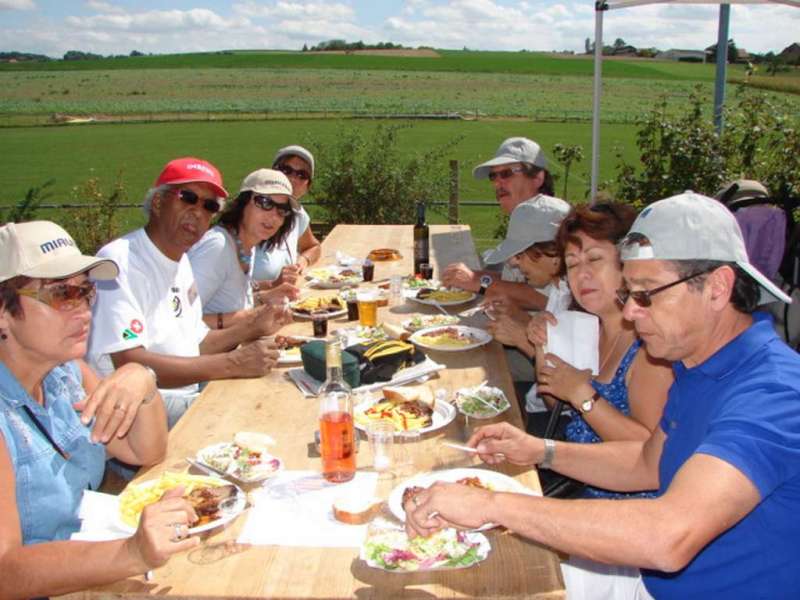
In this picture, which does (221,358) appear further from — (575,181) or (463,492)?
(575,181)

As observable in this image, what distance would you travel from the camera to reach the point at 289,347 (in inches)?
132

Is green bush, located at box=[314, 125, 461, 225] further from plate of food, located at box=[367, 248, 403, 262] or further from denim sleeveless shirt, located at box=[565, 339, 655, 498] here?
denim sleeveless shirt, located at box=[565, 339, 655, 498]

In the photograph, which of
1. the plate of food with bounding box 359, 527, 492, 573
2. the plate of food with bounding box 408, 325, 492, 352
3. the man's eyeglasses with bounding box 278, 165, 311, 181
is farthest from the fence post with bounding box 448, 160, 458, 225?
the plate of food with bounding box 359, 527, 492, 573

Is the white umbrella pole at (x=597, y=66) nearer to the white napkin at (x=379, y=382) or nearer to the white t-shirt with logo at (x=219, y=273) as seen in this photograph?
the white t-shirt with logo at (x=219, y=273)

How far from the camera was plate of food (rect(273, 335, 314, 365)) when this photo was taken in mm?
3168

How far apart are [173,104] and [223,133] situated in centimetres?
1703

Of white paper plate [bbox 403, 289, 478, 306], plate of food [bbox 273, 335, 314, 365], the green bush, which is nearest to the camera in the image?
plate of food [bbox 273, 335, 314, 365]

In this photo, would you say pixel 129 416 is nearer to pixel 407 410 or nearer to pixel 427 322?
pixel 407 410

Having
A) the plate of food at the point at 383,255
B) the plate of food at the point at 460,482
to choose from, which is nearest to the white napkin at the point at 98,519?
the plate of food at the point at 460,482

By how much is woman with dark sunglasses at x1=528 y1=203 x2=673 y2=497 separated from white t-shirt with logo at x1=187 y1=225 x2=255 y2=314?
192 cm

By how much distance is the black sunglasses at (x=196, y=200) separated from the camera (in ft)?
11.0

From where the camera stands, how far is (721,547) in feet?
5.79

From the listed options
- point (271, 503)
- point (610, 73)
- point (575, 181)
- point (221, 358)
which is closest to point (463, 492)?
point (271, 503)

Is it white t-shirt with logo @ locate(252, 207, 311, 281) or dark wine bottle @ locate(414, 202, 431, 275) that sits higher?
dark wine bottle @ locate(414, 202, 431, 275)
